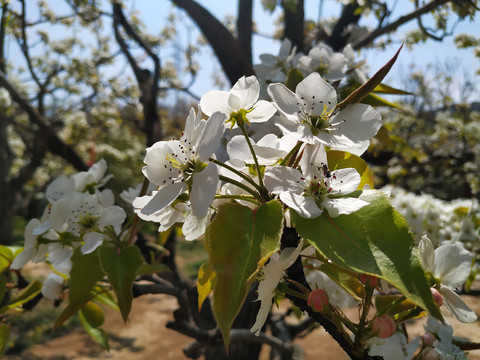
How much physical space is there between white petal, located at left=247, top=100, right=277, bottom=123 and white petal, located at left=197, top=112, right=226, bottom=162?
122 mm

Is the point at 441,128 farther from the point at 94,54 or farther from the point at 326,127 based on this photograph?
the point at 326,127

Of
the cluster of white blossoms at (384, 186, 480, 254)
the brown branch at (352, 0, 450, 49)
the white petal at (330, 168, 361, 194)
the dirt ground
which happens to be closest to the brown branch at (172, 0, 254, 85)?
the brown branch at (352, 0, 450, 49)

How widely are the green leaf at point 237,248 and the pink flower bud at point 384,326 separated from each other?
0.23m

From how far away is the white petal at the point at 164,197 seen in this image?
0.51 meters

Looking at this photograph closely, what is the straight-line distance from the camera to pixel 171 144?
0.54 metres

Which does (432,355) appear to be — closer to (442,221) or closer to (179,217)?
(179,217)

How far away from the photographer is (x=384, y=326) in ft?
1.75

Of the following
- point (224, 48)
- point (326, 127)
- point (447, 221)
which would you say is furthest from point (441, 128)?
point (326, 127)

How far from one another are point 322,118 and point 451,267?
1.04ft

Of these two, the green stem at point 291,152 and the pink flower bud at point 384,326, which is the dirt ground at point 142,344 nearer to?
the pink flower bud at point 384,326

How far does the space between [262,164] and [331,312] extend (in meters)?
0.25

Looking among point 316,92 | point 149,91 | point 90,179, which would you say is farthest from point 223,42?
point 316,92

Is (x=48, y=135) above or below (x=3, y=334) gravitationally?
above

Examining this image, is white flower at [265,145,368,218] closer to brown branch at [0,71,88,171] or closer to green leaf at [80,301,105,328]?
green leaf at [80,301,105,328]
